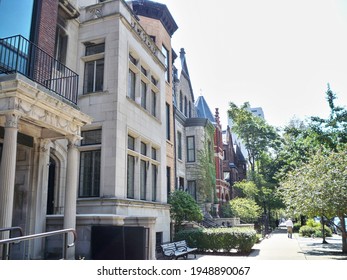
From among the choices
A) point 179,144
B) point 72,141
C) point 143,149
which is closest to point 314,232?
point 179,144

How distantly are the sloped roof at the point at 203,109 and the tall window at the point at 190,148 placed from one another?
9.02 m

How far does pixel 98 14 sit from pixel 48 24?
11.9 ft

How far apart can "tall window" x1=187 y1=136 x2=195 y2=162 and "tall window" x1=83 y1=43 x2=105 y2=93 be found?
16485 mm

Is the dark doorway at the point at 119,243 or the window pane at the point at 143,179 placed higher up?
the window pane at the point at 143,179

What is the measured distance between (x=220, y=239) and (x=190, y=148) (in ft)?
45.9

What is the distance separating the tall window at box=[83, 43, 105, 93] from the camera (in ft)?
46.0

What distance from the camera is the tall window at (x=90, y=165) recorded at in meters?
12.9

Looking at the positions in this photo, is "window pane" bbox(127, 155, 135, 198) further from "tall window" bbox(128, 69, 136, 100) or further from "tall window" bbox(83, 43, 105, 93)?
"tall window" bbox(83, 43, 105, 93)

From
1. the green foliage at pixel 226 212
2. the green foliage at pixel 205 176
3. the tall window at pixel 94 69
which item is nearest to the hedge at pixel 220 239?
the tall window at pixel 94 69

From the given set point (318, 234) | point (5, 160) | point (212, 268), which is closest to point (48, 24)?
point (5, 160)

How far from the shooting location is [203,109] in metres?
39.4

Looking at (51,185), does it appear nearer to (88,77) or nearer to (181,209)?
(88,77)

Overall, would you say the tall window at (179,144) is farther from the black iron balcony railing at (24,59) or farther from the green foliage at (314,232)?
the black iron balcony railing at (24,59)

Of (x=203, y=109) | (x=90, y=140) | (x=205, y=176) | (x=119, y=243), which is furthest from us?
(x=203, y=109)
